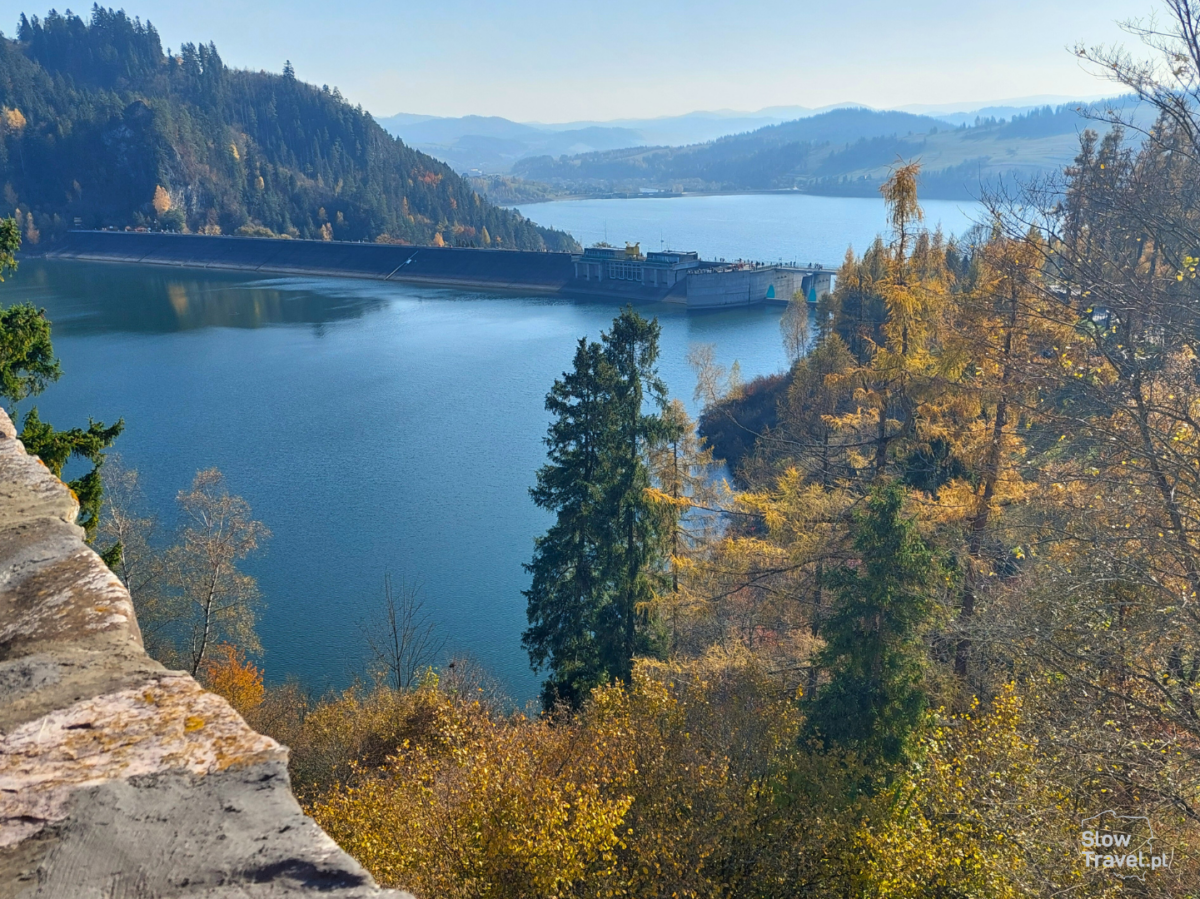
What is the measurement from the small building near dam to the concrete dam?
0.10 m

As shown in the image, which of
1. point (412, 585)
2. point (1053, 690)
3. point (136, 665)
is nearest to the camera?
point (136, 665)

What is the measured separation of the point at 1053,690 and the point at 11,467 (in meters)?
8.75

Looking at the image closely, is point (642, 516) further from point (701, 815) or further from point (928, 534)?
point (701, 815)

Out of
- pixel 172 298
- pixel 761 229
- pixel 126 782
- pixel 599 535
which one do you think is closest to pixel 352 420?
pixel 599 535

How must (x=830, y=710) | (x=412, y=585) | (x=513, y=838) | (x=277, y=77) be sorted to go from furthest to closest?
(x=277, y=77) → (x=412, y=585) → (x=830, y=710) → (x=513, y=838)

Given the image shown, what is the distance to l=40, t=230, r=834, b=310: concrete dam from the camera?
264 feet

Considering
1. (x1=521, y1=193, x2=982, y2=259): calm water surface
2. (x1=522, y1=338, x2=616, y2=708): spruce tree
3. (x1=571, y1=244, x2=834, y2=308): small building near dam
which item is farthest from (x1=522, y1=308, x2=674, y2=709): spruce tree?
(x1=521, y1=193, x2=982, y2=259): calm water surface

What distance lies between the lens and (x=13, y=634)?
9.48 ft

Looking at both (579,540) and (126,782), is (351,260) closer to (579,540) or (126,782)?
(579,540)

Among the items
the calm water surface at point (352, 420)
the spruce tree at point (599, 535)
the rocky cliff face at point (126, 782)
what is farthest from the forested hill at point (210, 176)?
the rocky cliff face at point (126, 782)

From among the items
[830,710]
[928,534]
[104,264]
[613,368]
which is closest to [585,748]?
[830,710]

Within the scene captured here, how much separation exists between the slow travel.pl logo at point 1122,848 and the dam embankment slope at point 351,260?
78306 millimetres

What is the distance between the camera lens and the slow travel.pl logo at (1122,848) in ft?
20.8

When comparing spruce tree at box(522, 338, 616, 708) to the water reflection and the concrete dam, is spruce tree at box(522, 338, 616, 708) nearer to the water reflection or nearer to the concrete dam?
the water reflection
